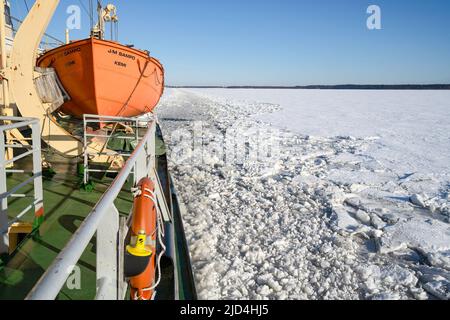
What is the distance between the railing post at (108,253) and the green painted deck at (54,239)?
0.77m

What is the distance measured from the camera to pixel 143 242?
182cm

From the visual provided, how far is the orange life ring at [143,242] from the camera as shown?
5.97 ft

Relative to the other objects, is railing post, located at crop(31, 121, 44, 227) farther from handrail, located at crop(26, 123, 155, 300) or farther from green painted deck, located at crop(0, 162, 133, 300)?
handrail, located at crop(26, 123, 155, 300)

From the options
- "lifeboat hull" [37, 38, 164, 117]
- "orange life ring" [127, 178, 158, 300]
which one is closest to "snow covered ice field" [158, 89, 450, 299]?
"orange life ring" [127, 178, 158, 300]

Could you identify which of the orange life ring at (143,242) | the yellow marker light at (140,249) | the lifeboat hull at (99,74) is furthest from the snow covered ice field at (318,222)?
the lifeboat hull at (99,74)

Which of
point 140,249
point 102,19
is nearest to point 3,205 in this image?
point 140,249

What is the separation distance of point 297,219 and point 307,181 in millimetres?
1631

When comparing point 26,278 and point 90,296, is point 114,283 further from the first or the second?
point 26,278

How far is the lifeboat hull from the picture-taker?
6043mm

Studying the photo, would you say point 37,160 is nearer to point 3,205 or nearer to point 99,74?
point 3,205

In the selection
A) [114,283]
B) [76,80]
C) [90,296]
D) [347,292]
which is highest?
[76,80]

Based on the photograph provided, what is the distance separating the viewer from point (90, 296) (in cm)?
205

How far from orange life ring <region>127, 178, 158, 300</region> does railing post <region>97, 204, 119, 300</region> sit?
38 cm
